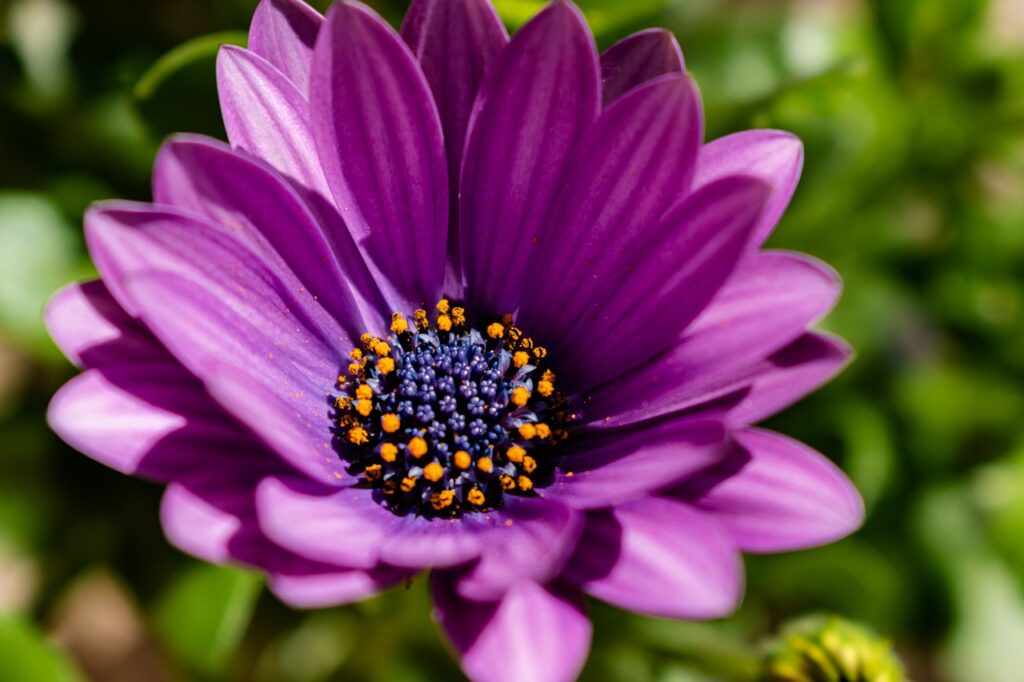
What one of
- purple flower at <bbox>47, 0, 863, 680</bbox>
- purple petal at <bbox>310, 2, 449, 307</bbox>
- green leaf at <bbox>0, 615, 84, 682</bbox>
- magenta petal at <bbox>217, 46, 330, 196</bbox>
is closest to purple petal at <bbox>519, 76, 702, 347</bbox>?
purple flower at <bbox>47, 0, 863, 680</bbox>

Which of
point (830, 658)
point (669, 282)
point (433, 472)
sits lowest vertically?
point (830, 658)

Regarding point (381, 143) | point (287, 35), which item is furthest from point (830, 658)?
point (287, 35)

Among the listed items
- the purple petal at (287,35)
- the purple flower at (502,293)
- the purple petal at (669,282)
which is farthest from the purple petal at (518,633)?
the purple petal at (287,35)

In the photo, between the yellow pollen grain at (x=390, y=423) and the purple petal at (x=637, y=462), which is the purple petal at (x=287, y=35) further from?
the purple petal at (x=637, y=462)

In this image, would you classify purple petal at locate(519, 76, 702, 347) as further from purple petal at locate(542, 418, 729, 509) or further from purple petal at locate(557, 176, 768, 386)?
purple petal at locate(542, 418, 729, 509)

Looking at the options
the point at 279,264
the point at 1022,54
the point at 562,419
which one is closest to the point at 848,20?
the point at 1022,54

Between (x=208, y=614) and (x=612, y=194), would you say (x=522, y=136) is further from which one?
(x=208, y=614)

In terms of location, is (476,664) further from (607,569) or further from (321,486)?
(321,486)
